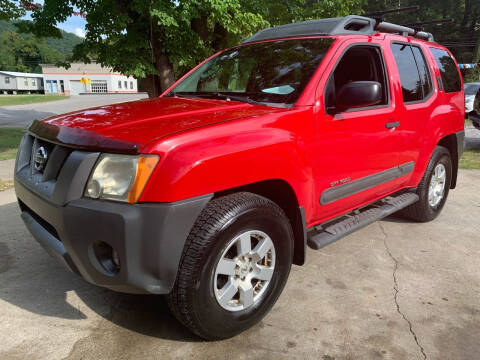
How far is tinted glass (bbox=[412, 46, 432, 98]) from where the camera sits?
3.90 meters

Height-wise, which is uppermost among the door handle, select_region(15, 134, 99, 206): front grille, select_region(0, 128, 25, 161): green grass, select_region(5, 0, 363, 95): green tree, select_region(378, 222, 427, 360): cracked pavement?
select_region(5, 0, 363, 95): green tree

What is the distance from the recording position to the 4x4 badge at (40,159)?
2387 mm

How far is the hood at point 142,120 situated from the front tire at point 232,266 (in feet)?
1.60

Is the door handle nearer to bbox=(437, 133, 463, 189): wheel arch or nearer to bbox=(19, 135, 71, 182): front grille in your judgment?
bbox=(437, 133, 463, 189): wheel arch

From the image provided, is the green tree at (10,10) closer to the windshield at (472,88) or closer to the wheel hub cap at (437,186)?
the wheel hub cap at (437,186)

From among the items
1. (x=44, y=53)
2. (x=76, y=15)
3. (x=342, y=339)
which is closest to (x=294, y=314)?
(x=342, y=339)

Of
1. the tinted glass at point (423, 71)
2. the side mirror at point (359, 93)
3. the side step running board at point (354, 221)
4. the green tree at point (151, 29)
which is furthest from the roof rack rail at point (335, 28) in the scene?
the green tree at point (151, 29)

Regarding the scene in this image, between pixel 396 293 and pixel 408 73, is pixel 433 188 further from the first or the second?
pixel 396 293

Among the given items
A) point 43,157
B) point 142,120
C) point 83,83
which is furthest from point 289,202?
point 83,83

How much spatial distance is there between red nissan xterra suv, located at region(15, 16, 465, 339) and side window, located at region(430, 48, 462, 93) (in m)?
0.63

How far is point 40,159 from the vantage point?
242cm

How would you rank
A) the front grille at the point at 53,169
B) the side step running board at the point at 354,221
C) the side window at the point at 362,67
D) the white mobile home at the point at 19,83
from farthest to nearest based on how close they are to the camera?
the white mobile home at the point at 19,83, the side window at the point at 362,67, the side step running board at the point at 354,221, the front grille at the point at 53,169

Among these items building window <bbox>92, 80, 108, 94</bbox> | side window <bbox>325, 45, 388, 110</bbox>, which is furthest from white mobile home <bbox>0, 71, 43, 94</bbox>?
side window <bbox>325, 45, 388, 110</bbox>

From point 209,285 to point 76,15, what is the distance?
839cm
